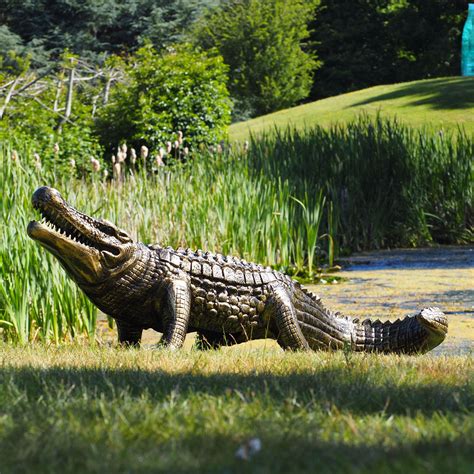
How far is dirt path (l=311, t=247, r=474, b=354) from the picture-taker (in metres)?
6.51

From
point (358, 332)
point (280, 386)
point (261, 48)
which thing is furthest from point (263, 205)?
point (261, 48)

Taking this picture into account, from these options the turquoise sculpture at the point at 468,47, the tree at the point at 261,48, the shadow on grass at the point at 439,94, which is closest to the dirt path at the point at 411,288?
the shadow on grass at the point at 439,94

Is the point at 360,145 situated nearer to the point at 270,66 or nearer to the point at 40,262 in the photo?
the point at 40,262

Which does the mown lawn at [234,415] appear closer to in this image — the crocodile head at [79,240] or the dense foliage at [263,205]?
the crocodile head at [79,240]

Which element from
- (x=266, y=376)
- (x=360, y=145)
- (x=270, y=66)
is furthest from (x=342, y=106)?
(x=266, y=376)

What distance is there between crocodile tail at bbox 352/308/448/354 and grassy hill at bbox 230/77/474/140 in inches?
616

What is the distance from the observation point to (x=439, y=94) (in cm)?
2373

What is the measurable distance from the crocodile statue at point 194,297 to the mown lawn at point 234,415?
70 centimetres

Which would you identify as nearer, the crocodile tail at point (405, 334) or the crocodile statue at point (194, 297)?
the crocodile statue at point (194, 297)

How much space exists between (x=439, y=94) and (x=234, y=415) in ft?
72.6

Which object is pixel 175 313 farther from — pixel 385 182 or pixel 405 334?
pixel 385 182

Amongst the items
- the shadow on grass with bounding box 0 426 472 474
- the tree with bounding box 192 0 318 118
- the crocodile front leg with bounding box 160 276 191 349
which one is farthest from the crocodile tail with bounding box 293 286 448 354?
the tree with bounding box 192 0 318 118

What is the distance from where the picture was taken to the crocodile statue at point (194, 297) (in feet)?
15.4

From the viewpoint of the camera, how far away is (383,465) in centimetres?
221
